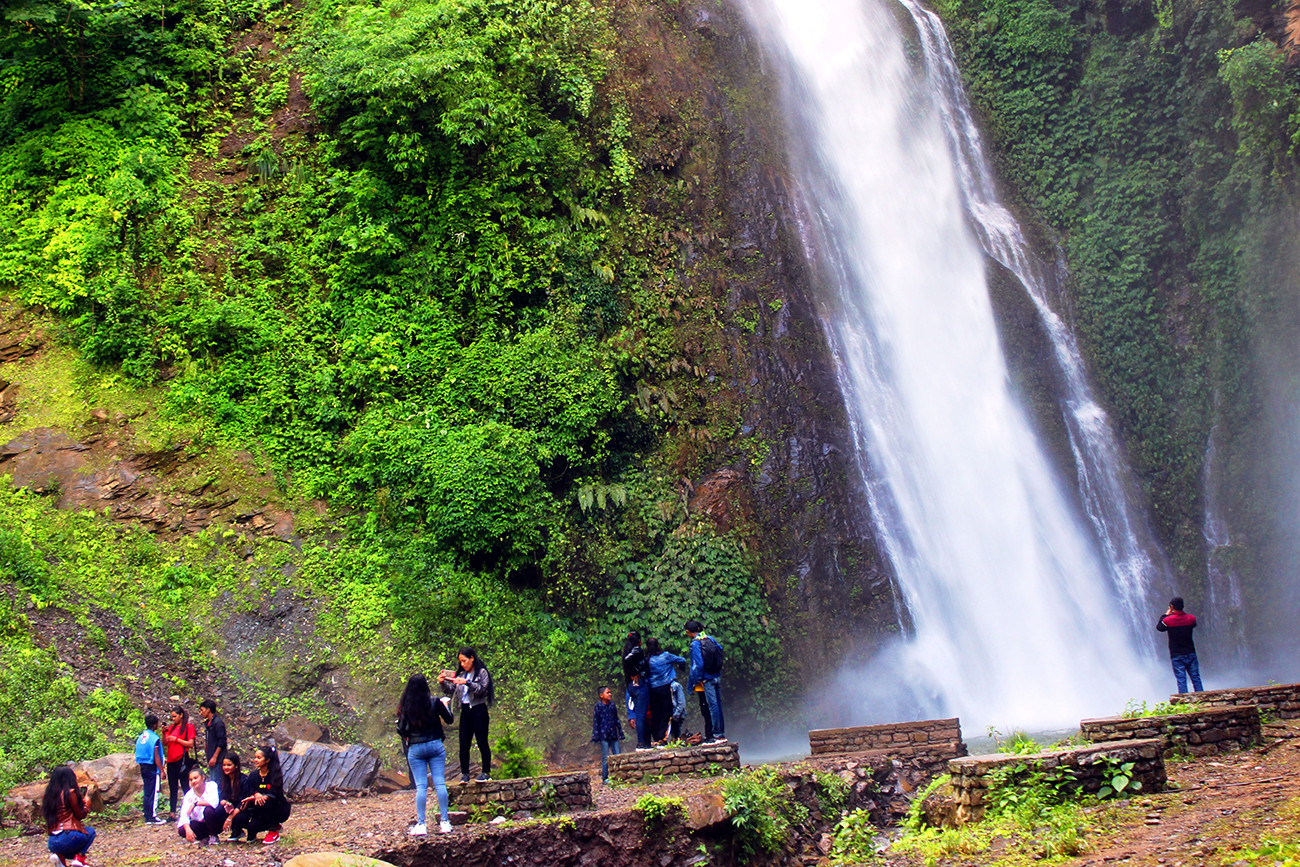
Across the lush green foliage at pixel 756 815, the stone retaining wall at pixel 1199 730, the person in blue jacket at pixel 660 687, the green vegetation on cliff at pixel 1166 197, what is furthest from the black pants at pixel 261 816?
the green vegetation on cliff at pixel 1166 197

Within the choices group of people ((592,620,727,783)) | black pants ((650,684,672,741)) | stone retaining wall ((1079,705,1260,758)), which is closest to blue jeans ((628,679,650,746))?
group of people ((592,620,727,783))

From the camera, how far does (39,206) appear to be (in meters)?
15.0

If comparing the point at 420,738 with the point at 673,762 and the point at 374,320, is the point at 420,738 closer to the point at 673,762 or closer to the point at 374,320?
the point at 673,762

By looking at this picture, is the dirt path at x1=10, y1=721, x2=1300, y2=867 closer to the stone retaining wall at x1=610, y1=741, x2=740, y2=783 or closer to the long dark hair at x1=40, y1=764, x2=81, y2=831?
the stone retaining wall at x1=610, y1=741, x2=740, y2=783

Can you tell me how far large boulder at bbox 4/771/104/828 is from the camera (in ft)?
30.6

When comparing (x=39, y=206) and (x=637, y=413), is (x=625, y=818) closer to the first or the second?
(x=637, y=413)

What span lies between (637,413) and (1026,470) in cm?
872

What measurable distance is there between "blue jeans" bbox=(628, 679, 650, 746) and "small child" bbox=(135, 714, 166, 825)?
197 inches

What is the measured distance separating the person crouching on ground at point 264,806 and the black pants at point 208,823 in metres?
0.12

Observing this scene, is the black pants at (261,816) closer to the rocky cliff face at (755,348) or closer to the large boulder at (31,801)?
the large boulder at (31,801)

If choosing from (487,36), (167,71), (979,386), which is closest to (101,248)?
(167,71)

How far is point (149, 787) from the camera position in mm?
9695

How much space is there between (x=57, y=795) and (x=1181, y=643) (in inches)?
454

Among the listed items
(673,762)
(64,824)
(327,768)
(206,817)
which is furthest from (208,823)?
(673,762)
